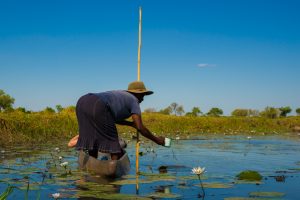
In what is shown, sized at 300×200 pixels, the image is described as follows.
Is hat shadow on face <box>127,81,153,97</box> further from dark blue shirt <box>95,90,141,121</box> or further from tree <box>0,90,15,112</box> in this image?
tree <box>0,90,15,112</box>

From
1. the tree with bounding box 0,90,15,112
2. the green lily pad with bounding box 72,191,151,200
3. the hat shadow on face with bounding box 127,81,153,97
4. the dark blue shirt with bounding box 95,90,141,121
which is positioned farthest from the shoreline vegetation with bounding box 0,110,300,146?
the tree with bounding box 0,90,15,112

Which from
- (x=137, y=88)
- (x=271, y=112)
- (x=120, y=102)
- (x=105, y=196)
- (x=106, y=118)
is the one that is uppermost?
(x=271, y=112)

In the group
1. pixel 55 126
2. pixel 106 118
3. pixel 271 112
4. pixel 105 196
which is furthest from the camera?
pixel 271 112

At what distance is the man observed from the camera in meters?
5.68

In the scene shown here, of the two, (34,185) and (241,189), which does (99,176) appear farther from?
(241,189)

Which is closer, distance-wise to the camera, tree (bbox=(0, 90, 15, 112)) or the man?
the man

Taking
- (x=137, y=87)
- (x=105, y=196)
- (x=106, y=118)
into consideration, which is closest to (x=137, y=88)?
(x=137, y=87)

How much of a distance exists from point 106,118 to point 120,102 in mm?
313

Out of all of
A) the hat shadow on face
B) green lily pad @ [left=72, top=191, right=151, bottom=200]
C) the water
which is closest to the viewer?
green lily pad @ [left=72, top=191, right=151, bottom=200]

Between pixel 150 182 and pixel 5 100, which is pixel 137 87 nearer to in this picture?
pixel 150 182

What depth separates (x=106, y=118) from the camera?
5.70 metres

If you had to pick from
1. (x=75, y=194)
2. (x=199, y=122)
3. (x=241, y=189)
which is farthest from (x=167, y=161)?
(x=199, y=122)

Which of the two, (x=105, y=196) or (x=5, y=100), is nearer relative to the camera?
(x=105, y=196)

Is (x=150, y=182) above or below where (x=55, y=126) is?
below
